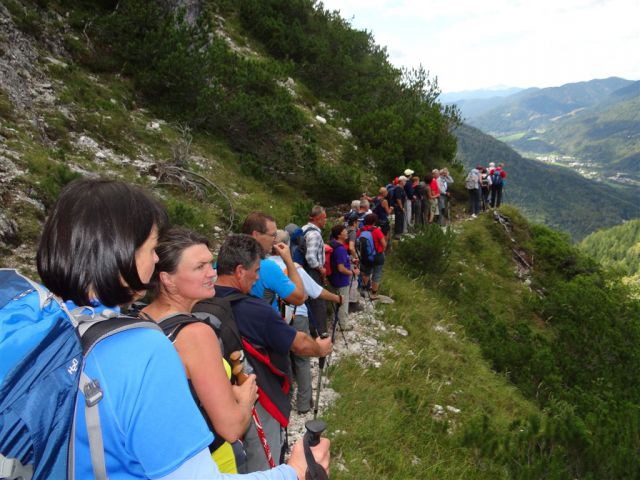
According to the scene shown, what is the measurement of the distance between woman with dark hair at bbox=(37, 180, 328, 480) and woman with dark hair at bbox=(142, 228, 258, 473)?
0.19 metres

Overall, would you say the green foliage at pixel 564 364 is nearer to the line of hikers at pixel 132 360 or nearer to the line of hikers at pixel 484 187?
the line of hikers at pixel 484 187

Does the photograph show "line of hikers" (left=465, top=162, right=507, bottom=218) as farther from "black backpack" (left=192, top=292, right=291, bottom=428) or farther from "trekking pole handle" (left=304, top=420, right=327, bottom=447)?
"trekking pole handle" (left=304, top=420, right=327, bottom=447)

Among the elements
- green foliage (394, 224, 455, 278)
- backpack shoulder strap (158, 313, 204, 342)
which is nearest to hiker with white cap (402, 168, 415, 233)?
green foliage (394, 224, 455, 278)

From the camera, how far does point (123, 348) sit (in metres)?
0.97

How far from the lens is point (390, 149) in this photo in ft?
48.9

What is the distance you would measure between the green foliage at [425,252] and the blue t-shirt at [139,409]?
32.0ft

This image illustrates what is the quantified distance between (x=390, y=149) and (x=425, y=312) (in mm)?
7718

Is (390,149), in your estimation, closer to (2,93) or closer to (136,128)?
(136,128)

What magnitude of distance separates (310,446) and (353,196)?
37.8ft

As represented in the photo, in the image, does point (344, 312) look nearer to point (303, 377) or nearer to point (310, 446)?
point (303, 377)

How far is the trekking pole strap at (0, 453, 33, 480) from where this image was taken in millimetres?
772

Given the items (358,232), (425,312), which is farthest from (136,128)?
(425,312)

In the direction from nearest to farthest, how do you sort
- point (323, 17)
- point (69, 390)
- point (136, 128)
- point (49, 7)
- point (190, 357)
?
1. point (69, 390)
2. point (190, 357)
3. point (136, 128)
4. point (49, 7)
5. point (323, 17)

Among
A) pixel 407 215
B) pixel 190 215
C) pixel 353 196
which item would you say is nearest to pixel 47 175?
pixel 190 215
